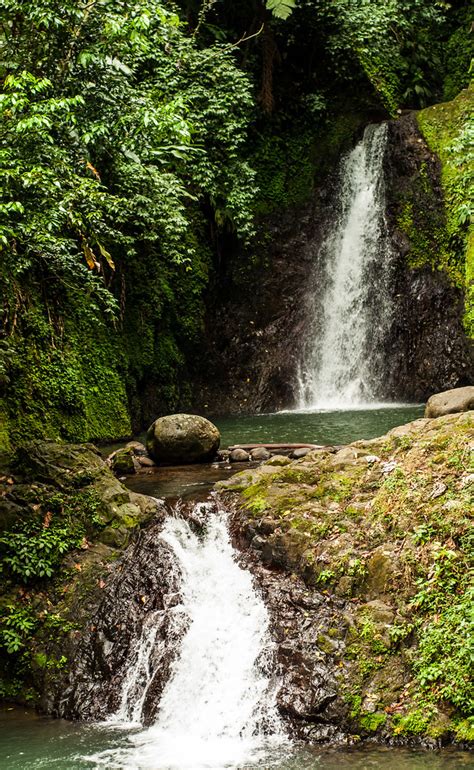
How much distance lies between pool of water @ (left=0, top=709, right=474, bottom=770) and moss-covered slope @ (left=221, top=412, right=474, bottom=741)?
0.22 meters

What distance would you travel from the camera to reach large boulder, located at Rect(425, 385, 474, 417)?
9.12 m

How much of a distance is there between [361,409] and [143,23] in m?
8.71

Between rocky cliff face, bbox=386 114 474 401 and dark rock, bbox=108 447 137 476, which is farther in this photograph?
rocky cliff face, bbox=386 114 474 401

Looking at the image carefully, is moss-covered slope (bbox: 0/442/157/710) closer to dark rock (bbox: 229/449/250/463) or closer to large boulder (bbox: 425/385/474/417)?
dark rock (bbox: 229/449/250/463)

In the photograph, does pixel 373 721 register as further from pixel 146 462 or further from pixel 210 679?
pixel 146 462

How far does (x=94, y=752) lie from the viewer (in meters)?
5.61

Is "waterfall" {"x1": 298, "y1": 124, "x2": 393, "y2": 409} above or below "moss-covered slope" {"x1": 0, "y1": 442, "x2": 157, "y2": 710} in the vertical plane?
above

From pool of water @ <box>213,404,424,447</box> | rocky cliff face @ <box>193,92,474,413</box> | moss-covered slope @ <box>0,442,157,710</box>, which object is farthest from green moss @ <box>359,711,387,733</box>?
rocky cliff face @ <box>193,92,474,413</box>

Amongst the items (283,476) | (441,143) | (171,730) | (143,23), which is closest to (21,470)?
(283,476)

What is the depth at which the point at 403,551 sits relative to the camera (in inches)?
250

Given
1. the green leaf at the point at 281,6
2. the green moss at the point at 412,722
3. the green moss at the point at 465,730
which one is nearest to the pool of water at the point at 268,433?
the green moss at the point at 412,722

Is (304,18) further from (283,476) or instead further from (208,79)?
(283,476)

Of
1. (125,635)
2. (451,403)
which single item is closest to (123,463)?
(125,635)

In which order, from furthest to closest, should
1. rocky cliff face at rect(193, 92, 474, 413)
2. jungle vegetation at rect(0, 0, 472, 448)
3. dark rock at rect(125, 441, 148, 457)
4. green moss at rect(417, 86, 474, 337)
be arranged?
1. rocky cliff face at rect(193, 92, 474, 413)
2. green moss at rect(417, 86, 474, 337)
3. dark rock at rect(125, 441, 148, 457)
4. jungle vegetation at rect(0, 0, 472, 448)
